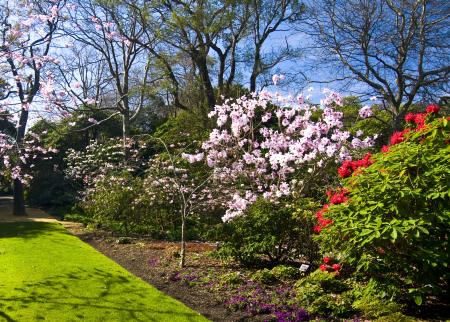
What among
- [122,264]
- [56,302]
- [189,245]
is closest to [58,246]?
[122,264]

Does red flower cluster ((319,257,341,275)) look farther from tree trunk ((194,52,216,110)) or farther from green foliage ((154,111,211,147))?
tree trunk ((194,52,216,110))

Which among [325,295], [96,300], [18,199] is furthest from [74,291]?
[18,199]

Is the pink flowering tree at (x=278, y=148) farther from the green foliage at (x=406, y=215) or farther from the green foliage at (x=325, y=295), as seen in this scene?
the green foliage at (x=406, y=215)

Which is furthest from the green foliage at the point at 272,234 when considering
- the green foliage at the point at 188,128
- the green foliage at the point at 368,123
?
the green foliage at the point at 188,128

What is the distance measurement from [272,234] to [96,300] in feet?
9.35

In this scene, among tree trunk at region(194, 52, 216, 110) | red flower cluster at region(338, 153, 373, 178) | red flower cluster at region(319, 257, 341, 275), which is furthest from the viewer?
tree trunk at region(194, 52, 216, 110)

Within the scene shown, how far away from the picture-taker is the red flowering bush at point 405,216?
3.91 metres

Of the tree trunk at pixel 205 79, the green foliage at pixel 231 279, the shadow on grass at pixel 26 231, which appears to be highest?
the tree trunk at pixel 205 79

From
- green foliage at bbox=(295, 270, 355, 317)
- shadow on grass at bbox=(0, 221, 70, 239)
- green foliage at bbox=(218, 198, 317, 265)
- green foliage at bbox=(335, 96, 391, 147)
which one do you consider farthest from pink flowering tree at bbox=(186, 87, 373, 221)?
shadow on grass at bbox=(0, 221, 70, 239)

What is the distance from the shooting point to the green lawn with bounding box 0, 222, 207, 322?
4926 mm

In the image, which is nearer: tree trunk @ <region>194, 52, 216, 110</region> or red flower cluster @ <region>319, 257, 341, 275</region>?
red flower cluster @ <region>319, 257, 341, 275</region>

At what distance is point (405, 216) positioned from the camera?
13.5ft

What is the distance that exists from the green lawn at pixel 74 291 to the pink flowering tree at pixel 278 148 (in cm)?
208

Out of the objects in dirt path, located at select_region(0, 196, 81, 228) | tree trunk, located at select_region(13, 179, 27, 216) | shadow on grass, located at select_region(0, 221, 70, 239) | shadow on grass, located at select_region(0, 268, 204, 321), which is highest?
tree trunk, located at select_region(13, 179, 27, 216)
